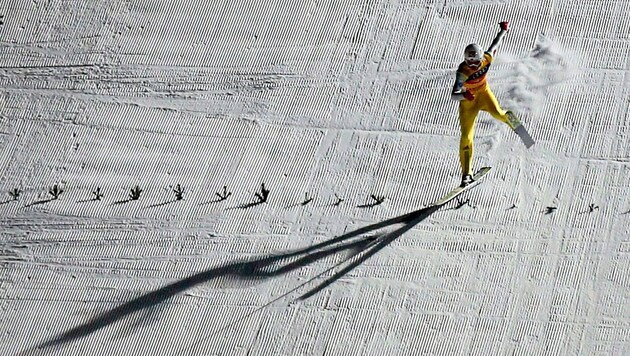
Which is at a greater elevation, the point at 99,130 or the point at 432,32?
the point at 432,32

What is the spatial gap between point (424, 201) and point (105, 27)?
151 inches

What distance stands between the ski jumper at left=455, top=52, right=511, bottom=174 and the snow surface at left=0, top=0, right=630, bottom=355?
43 cm

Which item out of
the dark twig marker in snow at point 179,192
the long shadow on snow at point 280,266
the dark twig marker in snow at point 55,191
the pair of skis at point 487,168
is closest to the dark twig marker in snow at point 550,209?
the pair of skis at point 487,168

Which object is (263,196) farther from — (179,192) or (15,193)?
(15,193)

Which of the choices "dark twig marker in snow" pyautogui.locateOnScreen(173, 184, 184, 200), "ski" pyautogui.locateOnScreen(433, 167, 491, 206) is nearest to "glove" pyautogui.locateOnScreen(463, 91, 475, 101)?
"ski" pyautogui.locateOnScreen(433, 167, 491, 206)

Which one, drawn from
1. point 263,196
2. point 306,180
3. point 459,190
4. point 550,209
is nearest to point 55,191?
point 263,196

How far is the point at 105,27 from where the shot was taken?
15.2 metres

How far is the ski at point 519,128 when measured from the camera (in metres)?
12.7

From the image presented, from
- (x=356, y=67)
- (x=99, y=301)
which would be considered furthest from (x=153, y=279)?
(x=356, y=67)

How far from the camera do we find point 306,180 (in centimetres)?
1346

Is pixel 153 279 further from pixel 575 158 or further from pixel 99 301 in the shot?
pixel 575 158

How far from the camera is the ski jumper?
12.5 meters

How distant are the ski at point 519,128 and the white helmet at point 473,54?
560 millimetres

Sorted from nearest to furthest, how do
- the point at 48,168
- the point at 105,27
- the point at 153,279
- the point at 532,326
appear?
the point at 532,326, the point at 153,279, the point at 48,168, the point at 105,27
